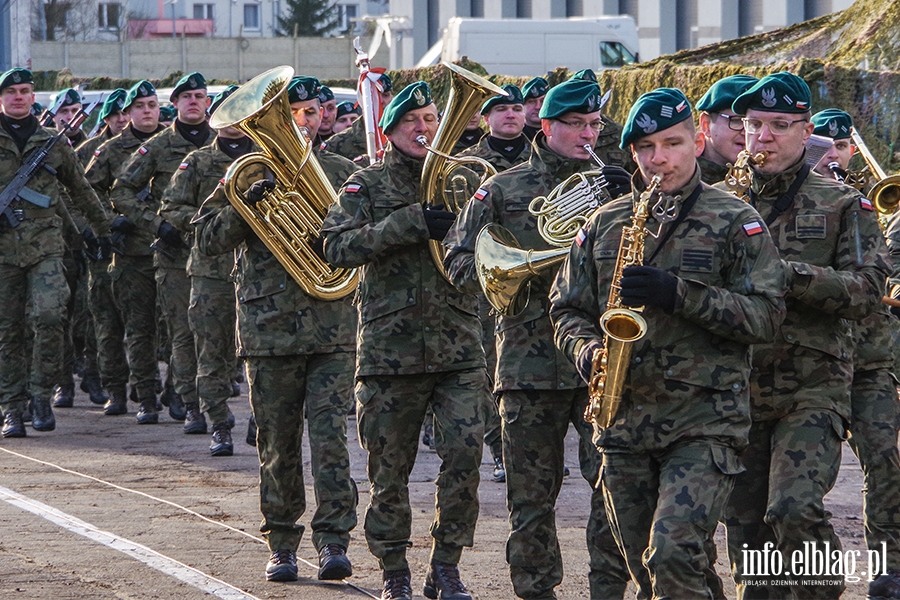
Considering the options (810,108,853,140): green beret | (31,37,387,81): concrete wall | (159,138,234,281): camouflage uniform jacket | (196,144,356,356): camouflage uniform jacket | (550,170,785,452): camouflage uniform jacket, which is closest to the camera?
(550,170,785,452): camouflage uniform jacket

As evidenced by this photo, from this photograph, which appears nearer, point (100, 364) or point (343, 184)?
point (343, 184)

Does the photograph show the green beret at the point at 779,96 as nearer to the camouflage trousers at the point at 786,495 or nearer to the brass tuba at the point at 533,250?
the brass tuba at the point at 533,250

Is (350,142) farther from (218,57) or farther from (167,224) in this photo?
(218,57)

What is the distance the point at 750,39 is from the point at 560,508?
855 centimetres

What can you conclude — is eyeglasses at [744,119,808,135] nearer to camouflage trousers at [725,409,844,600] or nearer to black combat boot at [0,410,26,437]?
camouflage trousers at [725,409,844,600]

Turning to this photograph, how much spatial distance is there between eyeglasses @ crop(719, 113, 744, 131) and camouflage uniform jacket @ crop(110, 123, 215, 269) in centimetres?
567

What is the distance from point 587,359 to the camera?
5234mm

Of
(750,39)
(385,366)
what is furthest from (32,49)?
(385,366)

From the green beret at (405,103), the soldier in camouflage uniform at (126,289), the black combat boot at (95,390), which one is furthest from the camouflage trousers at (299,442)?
the black combat boot at (95,390)

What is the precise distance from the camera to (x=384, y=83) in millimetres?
13531

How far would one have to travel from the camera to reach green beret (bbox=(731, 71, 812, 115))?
20.1ft

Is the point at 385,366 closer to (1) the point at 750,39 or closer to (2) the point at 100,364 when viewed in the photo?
(2) the point at 100,364

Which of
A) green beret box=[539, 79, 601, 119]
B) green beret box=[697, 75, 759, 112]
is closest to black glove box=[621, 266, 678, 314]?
green beret box=[539, 79, 601, 119]

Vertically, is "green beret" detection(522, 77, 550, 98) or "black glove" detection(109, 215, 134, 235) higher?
"green beret" detection(522, 77, 550, 98)
